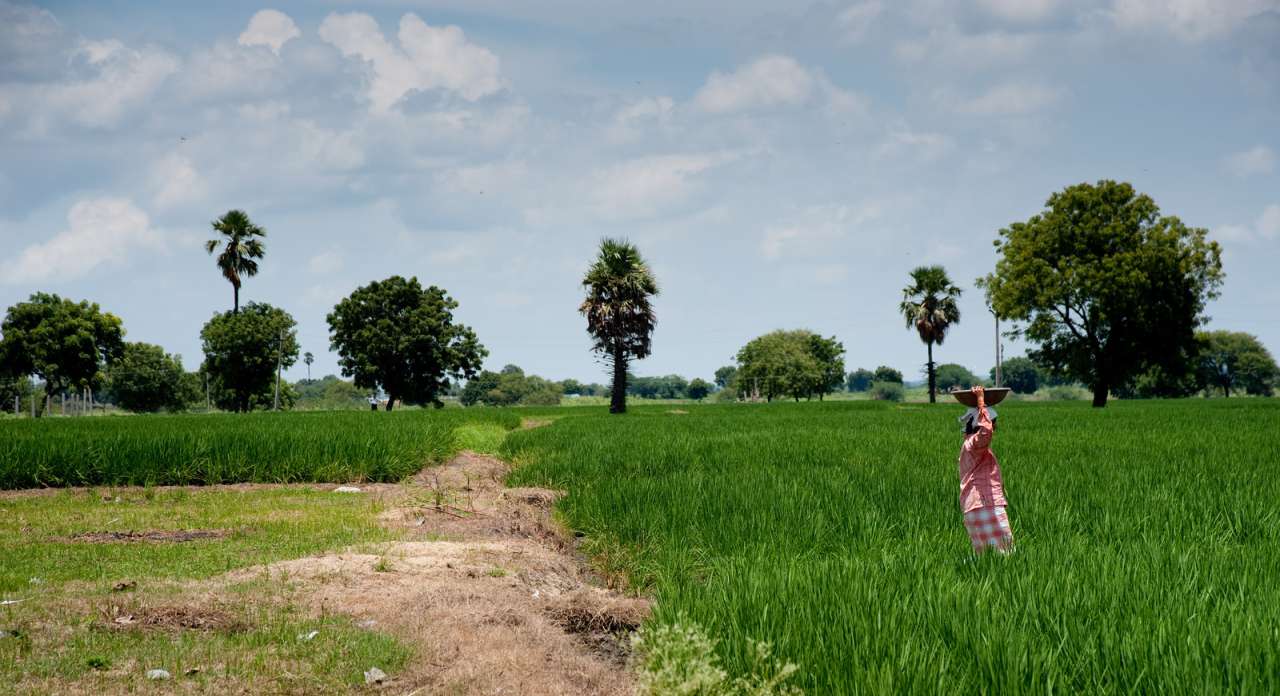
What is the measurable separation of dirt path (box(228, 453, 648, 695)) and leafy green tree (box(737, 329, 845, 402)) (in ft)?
327

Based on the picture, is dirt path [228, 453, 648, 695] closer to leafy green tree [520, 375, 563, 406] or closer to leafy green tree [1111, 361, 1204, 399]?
leafy green tree [1111, 361, 1204, 399]

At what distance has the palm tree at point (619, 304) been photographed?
5644 cm

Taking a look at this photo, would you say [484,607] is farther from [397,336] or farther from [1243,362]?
[1243,362]

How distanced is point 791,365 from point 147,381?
262ft

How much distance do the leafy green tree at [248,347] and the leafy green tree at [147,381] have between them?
933 inches

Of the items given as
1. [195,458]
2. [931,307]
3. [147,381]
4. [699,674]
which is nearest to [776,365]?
[931,307]

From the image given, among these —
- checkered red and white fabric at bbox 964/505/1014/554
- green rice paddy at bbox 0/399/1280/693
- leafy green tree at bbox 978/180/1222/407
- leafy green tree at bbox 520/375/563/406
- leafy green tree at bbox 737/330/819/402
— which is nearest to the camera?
green rice paddy at bbox 0/399/1280/693

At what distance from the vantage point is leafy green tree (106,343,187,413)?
10156 centimetres

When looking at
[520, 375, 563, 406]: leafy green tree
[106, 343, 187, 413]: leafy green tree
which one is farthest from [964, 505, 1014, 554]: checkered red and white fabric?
[520, 375, 563, 406]: leafy green tree

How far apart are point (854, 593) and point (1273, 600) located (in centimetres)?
223

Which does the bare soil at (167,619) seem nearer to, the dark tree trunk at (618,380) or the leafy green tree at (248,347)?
the dark tree trunk at (618,380)

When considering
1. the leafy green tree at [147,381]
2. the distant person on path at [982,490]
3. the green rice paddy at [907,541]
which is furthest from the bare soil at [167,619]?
the leafy green tree at [147,381]

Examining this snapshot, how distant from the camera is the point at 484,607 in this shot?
6.74 m

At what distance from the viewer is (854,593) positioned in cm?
512
